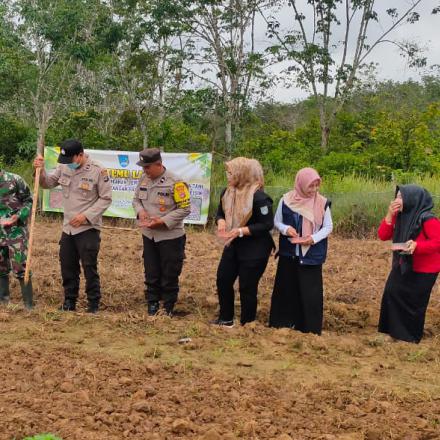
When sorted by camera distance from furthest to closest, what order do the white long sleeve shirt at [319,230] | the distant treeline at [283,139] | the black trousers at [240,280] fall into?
the distant treeline at [283,139] → the black trousers at [240,280] → the white long sleeve shirt at [319,230]

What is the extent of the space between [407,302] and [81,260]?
113 inches

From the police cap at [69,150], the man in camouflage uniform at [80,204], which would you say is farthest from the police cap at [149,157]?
the police cap at [69,150]

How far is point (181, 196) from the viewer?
6242 millimetres

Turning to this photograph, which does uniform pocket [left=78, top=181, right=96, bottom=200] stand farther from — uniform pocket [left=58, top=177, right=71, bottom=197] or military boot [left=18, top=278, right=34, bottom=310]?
military boot [left=18, top=278, right=34, bottom=310]

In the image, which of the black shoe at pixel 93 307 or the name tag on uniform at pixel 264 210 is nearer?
the name tag on uniform at pixel 264 210

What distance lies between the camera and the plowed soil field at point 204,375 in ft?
11.5

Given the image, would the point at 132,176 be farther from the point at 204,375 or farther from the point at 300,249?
the point at 204,375

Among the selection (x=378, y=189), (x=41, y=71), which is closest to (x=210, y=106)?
(x=41, y=71)

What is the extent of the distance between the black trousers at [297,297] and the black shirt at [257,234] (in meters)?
0.21

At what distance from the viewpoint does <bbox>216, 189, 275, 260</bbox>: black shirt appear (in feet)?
18.7

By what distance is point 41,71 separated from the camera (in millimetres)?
17375

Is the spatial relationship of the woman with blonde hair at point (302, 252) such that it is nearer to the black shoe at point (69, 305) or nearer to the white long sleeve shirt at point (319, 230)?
the white long sleeve shirt at point (319, 230)

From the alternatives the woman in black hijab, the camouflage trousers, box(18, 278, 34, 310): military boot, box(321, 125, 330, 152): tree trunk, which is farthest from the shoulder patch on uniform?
box(321, 125, 330, 152): tree trunk

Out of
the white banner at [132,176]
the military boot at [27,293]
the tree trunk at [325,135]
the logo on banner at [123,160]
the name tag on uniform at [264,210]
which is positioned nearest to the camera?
the name tag on uniform at [264,210]
